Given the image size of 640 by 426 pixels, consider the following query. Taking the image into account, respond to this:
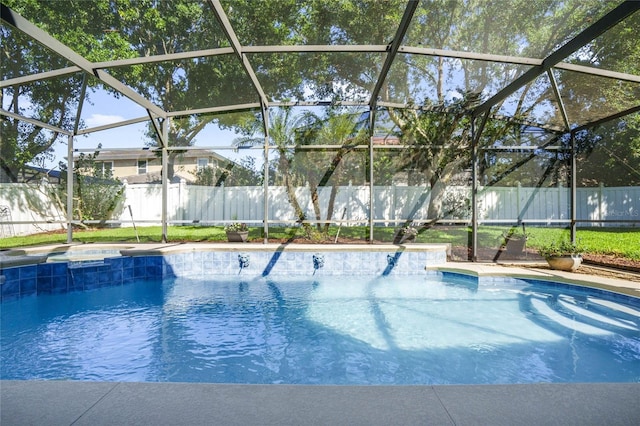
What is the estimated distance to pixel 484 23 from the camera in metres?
4.91

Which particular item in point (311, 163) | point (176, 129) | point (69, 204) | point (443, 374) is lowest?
point (443, 374)

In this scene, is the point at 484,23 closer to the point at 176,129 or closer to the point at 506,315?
the point at 506,315

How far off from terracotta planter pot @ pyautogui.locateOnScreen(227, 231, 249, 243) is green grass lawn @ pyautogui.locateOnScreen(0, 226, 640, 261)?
0.52 metres

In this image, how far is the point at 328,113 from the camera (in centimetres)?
857

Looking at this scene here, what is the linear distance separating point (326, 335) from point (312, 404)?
225 centimetres

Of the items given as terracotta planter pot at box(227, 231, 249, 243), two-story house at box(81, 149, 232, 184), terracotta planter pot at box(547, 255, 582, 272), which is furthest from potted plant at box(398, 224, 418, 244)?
two-story house at box(81, 149, 232, 184)

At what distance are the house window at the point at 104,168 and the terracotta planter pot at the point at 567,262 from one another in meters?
10.8

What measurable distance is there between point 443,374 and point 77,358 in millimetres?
3132

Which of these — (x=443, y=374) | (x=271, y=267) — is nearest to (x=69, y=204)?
(x=271, y=267)

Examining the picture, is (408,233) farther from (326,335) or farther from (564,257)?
(326,335)

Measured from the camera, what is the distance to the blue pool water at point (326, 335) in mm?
2982

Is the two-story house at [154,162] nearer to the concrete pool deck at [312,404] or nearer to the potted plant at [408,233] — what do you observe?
the potted plant at [408,233]

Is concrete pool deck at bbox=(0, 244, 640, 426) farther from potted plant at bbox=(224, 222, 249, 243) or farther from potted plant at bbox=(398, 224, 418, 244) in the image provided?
potted plant at bbox=(398, 224, 418, 244)

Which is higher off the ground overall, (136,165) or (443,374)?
(136,165)
